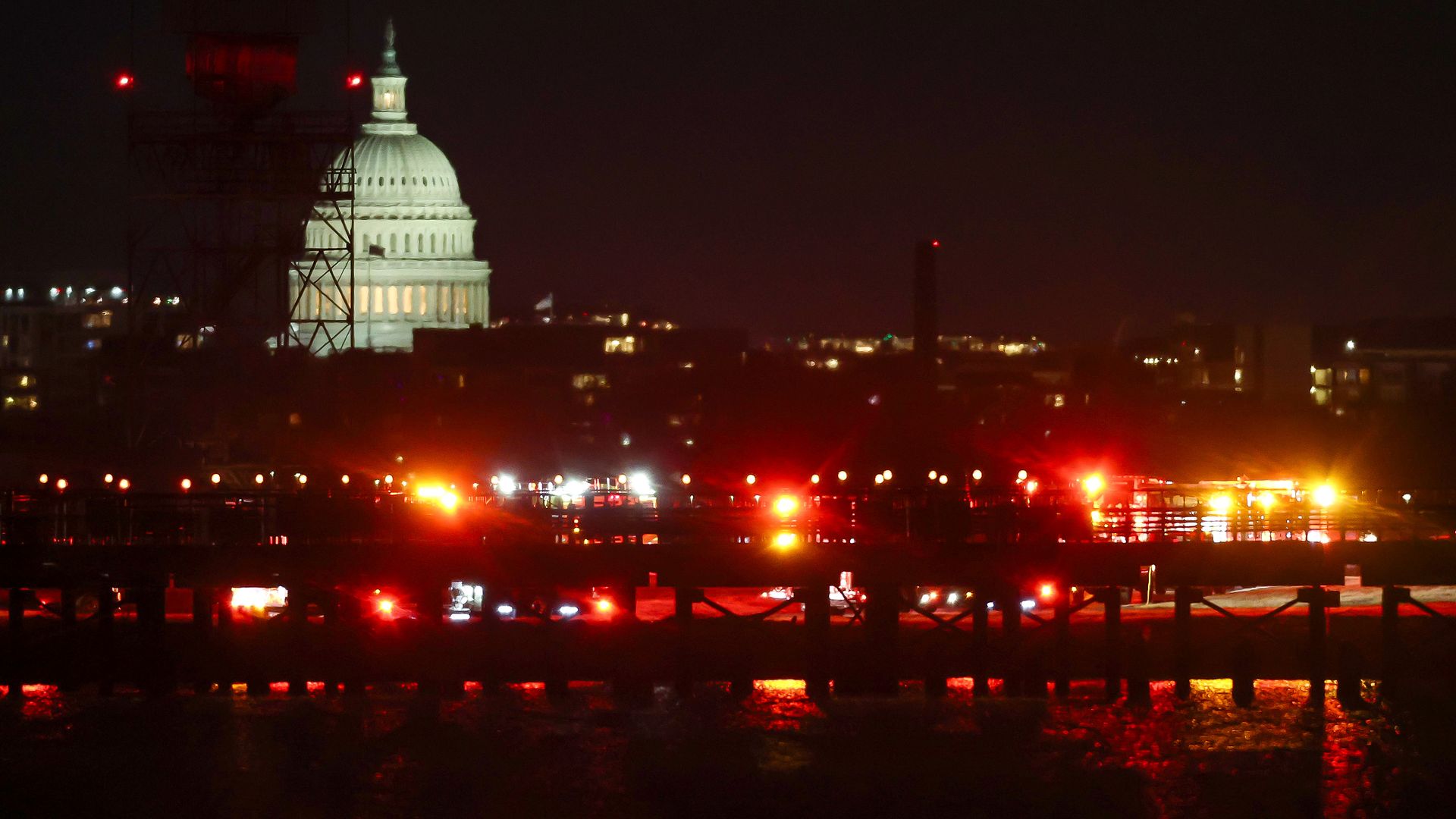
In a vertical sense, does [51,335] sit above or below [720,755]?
above

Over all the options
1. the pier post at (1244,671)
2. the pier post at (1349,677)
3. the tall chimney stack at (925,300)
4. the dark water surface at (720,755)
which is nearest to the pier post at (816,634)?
the dark water surface at (720,755)

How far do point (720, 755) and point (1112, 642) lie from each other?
838 cm

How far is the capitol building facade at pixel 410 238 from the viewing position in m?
184

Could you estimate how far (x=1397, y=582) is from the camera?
156 feet

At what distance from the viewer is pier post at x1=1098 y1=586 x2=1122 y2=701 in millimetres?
48031

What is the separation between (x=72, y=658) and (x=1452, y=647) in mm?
28275

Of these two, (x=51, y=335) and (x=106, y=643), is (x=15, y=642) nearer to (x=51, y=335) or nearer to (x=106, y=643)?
(x=106, y=643)

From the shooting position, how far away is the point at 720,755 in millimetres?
46250

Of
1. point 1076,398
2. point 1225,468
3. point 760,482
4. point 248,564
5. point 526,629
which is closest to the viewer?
point 248,564

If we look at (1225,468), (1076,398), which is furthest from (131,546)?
(1076,398)

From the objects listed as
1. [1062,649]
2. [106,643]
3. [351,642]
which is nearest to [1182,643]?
[1062,649]

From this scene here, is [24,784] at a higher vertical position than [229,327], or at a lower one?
lower

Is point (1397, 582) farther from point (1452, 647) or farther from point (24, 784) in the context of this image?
point (24, 784)

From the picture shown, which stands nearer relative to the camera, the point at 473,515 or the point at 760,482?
the point at 473,515
